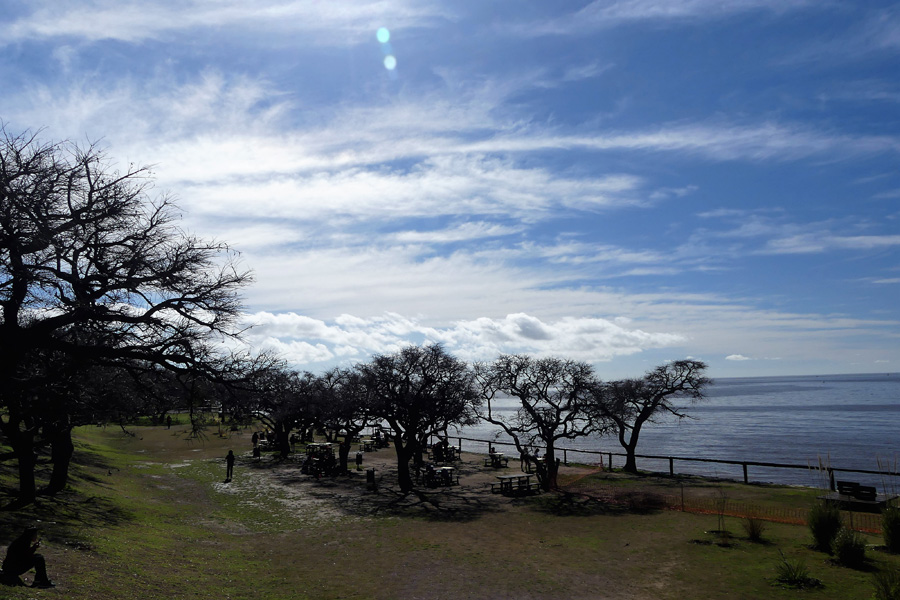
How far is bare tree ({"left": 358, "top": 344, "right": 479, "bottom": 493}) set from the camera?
28312 mm

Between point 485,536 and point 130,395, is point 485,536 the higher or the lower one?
the lower one

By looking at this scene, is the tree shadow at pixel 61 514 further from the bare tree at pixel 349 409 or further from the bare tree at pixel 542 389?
the bare tree at pixel 542 389

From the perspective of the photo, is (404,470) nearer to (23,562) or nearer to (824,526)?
(824,526)

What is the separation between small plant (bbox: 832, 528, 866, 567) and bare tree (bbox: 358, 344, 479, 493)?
17.8 metres

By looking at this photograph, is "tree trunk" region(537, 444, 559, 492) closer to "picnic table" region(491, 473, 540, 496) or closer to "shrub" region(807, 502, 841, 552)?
"picnic table" region(491, 473, 540, 496)

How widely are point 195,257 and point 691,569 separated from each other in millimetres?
13837

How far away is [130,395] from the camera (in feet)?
55.6

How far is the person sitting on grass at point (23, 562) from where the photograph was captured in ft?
30.9

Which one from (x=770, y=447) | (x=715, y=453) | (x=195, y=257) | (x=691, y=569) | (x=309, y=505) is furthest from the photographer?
(x=770, y=447)

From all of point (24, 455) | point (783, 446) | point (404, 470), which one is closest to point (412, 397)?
Answer: point (404, 470)

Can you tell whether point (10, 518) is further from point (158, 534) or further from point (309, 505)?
point (309, 505)

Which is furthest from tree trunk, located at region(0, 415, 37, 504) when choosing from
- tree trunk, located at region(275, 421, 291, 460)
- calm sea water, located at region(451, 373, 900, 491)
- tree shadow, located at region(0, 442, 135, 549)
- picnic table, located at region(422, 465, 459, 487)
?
calm sea water, located at region(451, 373, 900, 491)

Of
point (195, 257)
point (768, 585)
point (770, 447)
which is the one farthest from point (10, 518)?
point (770, 447)

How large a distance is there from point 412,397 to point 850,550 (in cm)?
1918
